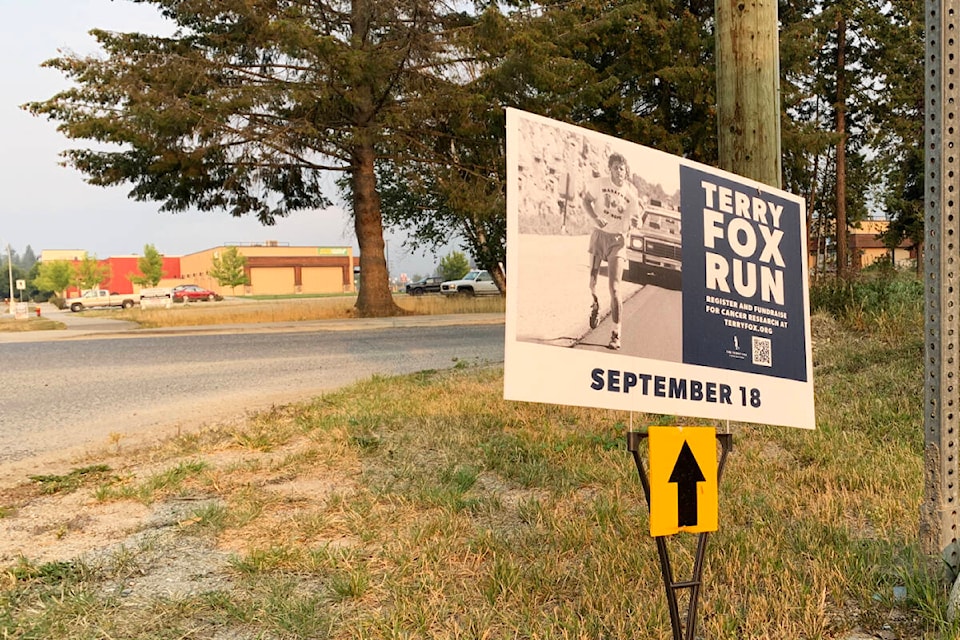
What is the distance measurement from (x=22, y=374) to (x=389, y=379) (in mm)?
6205

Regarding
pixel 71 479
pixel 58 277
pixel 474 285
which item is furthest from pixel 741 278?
pixel 58 277

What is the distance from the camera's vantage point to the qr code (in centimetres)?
256

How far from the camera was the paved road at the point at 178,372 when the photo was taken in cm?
683

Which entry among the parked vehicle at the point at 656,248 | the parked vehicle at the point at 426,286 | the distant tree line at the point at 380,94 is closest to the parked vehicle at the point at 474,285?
the parked vehicle at the point at 426,286

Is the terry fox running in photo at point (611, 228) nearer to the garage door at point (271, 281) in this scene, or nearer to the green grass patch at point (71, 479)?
the green grass patch at point (71, 479)

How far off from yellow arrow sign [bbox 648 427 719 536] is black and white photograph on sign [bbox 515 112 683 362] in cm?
27

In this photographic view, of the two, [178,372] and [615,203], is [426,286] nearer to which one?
[178,372]

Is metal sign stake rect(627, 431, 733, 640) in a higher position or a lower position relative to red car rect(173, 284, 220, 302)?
lower

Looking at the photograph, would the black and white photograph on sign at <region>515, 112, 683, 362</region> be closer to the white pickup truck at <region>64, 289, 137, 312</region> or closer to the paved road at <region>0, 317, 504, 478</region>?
the paved road at <region>0, 317, 504, 478</region>

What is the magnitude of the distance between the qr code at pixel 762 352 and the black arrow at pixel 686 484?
1.71 feet

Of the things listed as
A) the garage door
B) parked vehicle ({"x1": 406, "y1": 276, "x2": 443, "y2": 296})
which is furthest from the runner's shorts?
the garage door

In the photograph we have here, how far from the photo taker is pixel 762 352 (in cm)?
258

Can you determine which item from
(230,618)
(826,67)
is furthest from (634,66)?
(230,618)

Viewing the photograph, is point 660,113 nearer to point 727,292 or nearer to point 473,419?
point 473,419
